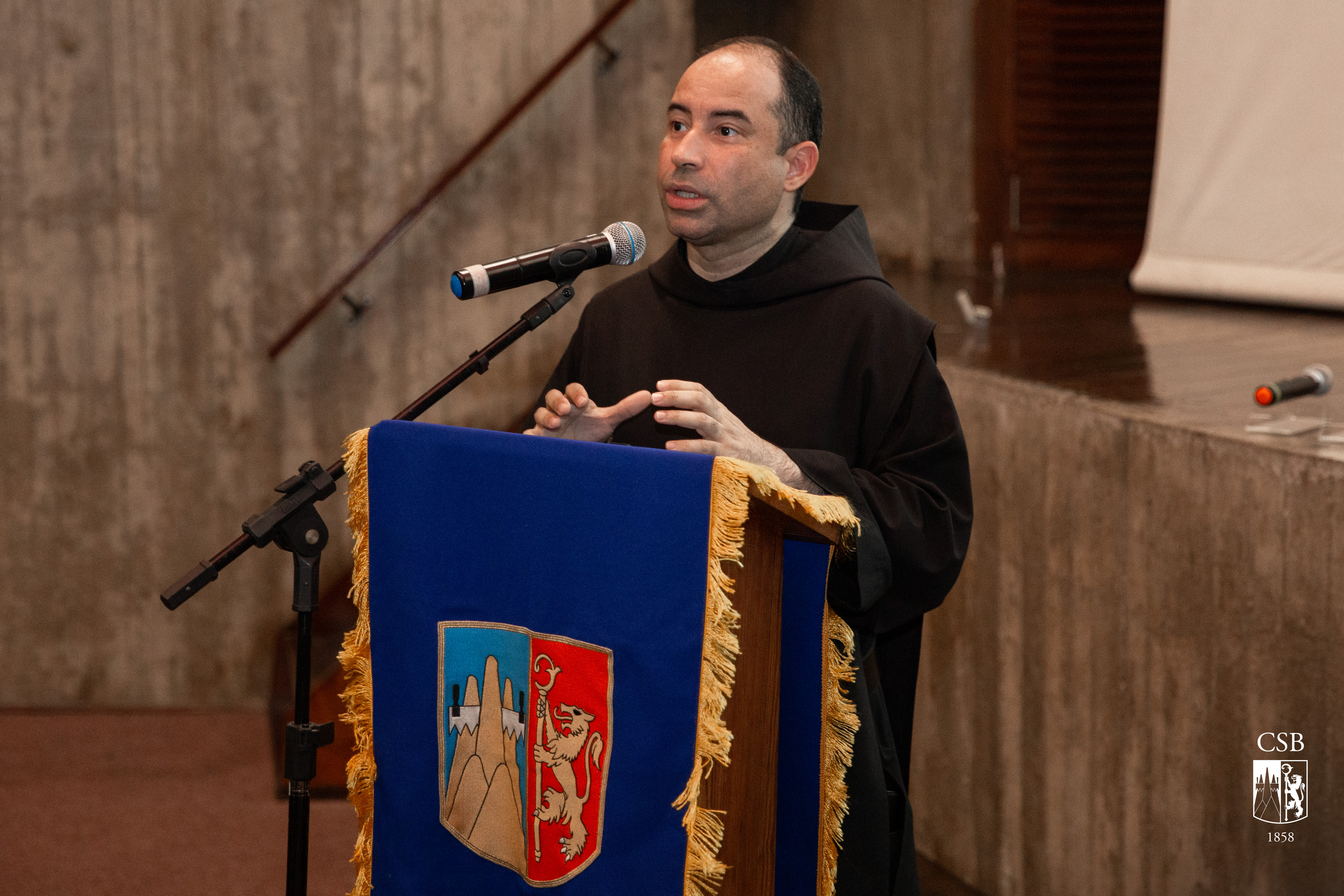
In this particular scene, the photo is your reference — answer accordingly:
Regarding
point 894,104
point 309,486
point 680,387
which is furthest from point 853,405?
point 894,104

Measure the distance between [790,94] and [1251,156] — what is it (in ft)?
12.9

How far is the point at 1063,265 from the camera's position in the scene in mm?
6848

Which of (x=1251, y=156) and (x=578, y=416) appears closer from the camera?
(x=578, y=416)

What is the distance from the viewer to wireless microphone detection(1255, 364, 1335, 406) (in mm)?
2775

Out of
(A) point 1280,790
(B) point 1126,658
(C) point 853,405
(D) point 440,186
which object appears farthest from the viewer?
(D) point 440,186

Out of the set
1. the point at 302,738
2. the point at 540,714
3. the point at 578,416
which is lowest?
the point at 302,738

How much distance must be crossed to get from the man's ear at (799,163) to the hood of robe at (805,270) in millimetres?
122

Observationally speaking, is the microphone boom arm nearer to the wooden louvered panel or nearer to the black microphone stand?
the black microphone stand

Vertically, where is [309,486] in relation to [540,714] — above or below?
above

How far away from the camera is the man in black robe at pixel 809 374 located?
2027 millimetres

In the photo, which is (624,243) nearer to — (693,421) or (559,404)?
(559,404)

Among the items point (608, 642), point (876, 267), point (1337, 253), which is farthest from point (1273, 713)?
point (1337, 253)

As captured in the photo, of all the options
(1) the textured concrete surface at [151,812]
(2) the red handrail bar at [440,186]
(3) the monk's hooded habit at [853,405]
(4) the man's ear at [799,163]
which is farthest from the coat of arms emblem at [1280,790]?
(2) the red handrail bar at [440,186]

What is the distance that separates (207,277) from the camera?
17.8 feet
